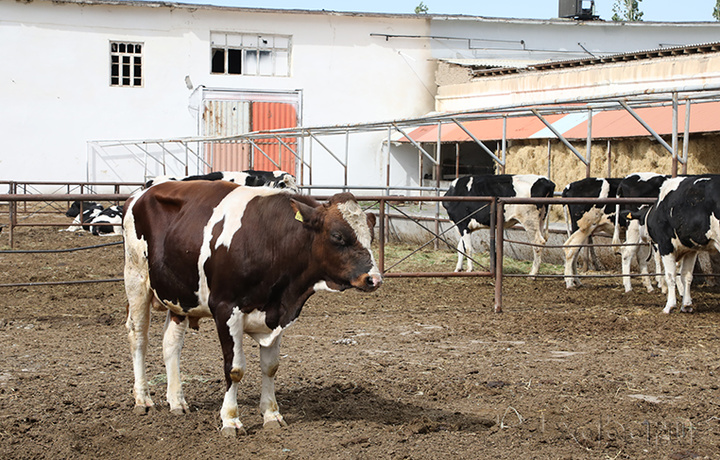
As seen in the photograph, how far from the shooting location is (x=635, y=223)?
37.5 feet

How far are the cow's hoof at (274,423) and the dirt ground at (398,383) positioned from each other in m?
0.08

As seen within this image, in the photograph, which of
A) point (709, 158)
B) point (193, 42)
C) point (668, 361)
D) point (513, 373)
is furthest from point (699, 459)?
point (193, 42)

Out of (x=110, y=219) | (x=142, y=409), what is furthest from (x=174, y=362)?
(x=110, y=219)

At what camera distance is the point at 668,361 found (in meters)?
6.77

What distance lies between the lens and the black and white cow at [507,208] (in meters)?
12.7

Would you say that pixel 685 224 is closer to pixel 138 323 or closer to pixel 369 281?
pixel 369 281

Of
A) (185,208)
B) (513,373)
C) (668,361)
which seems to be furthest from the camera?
(668,361)

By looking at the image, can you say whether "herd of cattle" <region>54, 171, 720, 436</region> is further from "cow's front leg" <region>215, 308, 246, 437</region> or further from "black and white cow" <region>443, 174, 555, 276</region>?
"black and white cow" <region>443, 174, 555, 276</region>

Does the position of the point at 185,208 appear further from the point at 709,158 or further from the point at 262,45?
the point at 262,45

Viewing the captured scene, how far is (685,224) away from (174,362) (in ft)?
21.2

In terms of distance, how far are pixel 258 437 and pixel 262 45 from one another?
27761 millimetres

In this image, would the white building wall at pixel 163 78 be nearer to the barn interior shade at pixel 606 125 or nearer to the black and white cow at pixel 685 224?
the barn interior shade at pixel 606 125

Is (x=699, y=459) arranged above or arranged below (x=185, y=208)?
below

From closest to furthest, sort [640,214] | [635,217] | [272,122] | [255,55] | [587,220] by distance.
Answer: [640,214]
[635,217]
[587,220]
[272,122]
[255,55]
